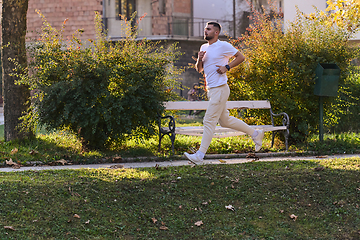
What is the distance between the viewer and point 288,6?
22.3 m

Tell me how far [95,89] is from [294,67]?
160 inches

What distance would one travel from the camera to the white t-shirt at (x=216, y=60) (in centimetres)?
568

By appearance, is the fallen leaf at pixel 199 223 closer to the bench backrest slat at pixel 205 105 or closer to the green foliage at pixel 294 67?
the bench backrest slat at pixel 205 105

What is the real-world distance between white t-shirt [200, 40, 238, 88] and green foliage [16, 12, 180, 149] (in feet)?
5.48

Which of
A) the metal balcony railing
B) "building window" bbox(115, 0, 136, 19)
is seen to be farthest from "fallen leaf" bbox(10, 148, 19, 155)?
"building window" bbox(115, 0, 136, 19)

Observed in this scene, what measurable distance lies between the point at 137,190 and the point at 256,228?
1520 millimetres

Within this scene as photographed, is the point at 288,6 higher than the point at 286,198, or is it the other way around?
the point at 288,6

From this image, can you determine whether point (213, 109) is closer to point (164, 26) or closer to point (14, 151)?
point (14, 151)

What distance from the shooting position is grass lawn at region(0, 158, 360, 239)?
411cm

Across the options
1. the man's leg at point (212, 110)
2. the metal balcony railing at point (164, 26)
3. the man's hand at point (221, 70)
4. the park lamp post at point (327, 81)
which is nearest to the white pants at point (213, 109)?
the man's leg at point (212, 110)

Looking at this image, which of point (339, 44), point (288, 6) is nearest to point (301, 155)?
point (339, 44)

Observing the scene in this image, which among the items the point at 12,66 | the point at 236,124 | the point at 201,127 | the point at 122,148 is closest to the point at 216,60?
the point at 236,124

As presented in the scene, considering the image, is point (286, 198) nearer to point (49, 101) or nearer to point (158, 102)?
point (158, 102)

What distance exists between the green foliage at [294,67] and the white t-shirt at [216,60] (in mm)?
2695
